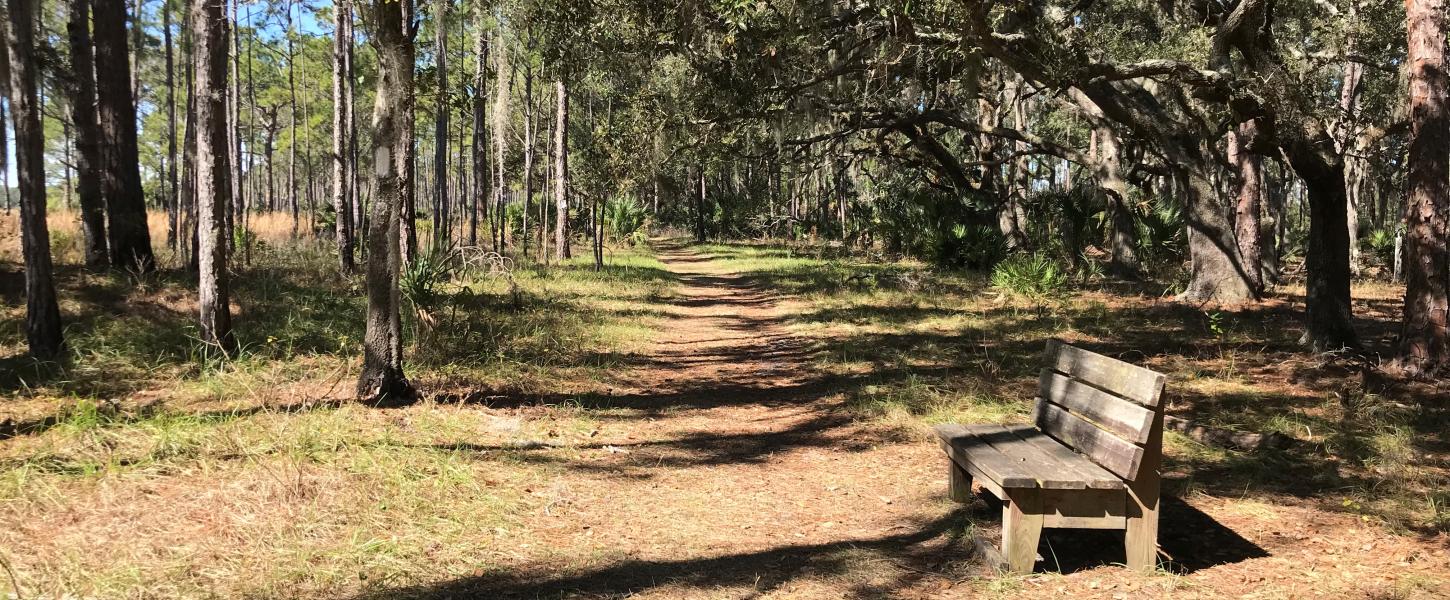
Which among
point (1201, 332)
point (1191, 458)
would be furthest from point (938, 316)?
point (1191, 458)

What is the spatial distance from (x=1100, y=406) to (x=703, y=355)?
5.87 meters

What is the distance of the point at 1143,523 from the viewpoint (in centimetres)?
354

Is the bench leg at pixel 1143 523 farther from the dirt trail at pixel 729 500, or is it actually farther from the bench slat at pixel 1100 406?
the dirt trail at pixel 729 500

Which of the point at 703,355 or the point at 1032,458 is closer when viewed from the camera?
the point at 1032,458

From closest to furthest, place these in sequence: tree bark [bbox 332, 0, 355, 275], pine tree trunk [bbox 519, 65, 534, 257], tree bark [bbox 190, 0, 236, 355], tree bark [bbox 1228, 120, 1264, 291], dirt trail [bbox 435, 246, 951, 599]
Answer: dirt trail [bbox 435, 246, 951, 599], tree bark [bbox 190, 0, 236, 355], tree bark [bbox 332, 0, 355, 275], tree bark [bbox 1228, 120, 1264, 291], pine tree trunk [bbox 519, 65, 534, 257]

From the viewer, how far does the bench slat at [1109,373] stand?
3.40m

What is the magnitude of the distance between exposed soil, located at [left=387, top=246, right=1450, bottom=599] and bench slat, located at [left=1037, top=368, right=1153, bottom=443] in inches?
24.7

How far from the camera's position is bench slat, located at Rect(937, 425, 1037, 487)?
341cm

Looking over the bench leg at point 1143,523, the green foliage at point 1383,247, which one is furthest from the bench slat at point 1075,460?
the green foliage at point 1383,247

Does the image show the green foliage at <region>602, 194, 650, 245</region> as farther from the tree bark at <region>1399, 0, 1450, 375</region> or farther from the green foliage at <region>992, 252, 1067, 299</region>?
the tree bark at <region>1399, 0, 1450, 375</region>

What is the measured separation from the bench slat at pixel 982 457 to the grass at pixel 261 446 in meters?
2.19

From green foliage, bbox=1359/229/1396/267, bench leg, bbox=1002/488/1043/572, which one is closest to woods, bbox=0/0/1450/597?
bench leg, bbox=1002/488/1043/572

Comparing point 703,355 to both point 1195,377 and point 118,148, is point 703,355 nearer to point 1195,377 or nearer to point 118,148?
point 1195,377

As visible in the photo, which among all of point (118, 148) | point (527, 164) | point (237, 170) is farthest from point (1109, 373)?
point (237, 170)
